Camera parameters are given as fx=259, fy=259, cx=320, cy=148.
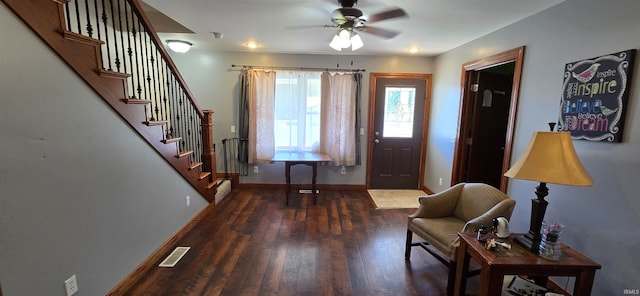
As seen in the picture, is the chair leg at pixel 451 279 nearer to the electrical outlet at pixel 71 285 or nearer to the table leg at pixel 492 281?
the table leg at pixel 492 281

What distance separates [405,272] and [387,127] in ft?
8.95

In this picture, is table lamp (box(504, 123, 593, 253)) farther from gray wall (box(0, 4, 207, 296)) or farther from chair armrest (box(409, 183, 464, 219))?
gray wall (box(0, 4, 207, 296))

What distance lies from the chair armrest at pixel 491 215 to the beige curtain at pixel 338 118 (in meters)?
2.59

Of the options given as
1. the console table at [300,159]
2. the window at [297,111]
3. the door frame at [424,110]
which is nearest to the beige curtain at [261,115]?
the window at [297,111]

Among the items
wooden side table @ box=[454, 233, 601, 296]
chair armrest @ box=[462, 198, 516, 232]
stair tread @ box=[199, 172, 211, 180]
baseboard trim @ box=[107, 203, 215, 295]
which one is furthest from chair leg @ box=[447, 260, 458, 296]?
stair tread @ box=[199, 172, 211, 180]

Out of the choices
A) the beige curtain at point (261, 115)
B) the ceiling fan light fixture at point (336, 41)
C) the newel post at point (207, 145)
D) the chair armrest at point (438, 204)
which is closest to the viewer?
the chair armrest at point (438, 204)

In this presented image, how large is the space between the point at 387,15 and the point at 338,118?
6.88 feet

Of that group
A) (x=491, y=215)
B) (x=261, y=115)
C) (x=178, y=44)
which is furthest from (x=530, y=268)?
(x=178, y=44)

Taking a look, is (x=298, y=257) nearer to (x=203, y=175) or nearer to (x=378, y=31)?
(x=203, y=175)

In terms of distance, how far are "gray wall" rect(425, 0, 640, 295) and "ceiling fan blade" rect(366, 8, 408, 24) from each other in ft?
4.01

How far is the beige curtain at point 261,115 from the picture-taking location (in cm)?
422

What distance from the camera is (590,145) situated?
6.12 feet

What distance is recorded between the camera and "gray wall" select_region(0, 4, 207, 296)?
4.12ft

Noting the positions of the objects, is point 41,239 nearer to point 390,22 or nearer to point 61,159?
point 61,159
